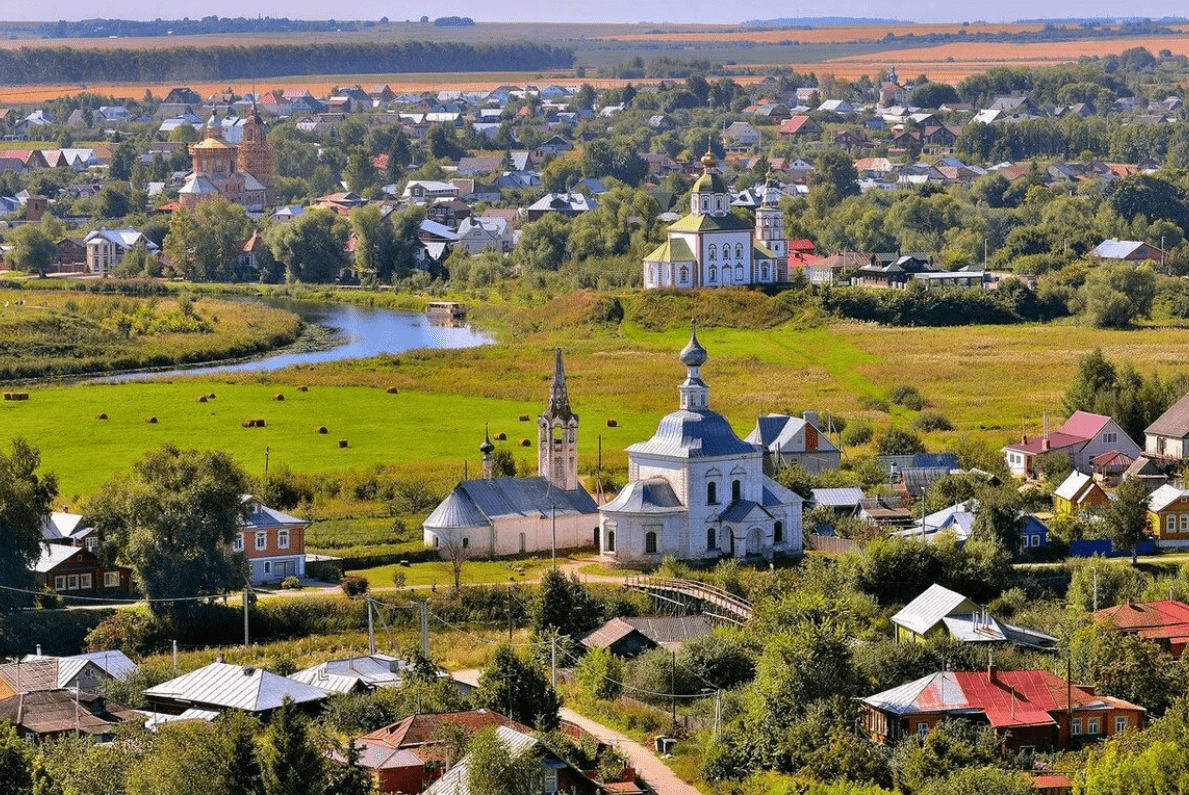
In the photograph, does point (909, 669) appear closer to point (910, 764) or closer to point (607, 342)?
point (910, 764)

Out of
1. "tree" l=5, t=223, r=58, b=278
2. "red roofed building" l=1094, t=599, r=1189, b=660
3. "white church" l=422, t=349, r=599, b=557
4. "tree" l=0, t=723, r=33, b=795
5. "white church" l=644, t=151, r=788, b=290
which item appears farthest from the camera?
"tree" l=5, t=223, r=58, b=278

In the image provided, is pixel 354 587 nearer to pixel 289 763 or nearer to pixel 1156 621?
pixel 1156 621

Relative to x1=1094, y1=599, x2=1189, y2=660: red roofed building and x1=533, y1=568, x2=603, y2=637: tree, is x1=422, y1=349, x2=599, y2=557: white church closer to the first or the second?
x1=533, y1=568, x2=603, y2=637: tree

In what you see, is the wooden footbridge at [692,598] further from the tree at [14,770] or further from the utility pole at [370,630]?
the tree at [14,770]

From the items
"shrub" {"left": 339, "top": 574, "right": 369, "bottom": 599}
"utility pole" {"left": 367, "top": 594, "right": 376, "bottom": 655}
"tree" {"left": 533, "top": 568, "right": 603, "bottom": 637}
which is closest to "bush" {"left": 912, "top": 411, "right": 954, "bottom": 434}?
"tree" {"left": 533, "top": 568, "right": 603, "bottom": 637}

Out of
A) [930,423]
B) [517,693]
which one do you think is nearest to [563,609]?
[517,693]

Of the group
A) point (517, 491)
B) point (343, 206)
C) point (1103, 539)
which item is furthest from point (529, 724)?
point (343, 206)
